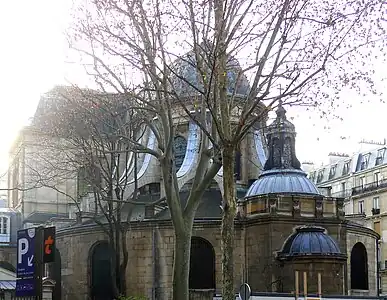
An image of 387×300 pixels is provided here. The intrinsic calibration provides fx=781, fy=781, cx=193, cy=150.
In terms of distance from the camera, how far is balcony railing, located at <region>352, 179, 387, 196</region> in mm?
61581

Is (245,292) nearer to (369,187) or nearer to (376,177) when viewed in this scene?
(369,187)

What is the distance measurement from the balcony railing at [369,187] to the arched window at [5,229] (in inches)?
1117

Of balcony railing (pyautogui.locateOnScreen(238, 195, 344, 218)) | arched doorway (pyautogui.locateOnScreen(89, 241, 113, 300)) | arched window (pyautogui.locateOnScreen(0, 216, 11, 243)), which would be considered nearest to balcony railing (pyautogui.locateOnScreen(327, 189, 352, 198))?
arched window (pyautogui.locateOnScreen(0, 216, 11, 243))

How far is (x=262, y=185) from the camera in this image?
36.1 metres

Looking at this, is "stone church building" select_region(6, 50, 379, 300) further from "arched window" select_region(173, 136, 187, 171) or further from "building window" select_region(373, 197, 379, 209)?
"building window" select_region(373, 197, 379, 209)

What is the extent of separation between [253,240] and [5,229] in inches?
994

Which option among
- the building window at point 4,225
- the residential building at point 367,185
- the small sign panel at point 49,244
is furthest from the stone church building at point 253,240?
the residential building at point 367,185

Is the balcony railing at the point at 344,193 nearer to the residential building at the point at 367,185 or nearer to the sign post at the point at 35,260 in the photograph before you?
the residential building at the point at 367,185

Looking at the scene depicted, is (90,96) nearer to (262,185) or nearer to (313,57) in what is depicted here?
(313,57)

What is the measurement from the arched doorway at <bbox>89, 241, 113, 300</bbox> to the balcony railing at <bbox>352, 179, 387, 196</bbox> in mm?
29210

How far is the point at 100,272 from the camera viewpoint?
39.2 metres

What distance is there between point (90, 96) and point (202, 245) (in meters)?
14.2

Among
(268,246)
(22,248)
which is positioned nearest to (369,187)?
(268,246)

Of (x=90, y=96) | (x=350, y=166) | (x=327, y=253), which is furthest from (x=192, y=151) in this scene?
(x=350, y=166)
